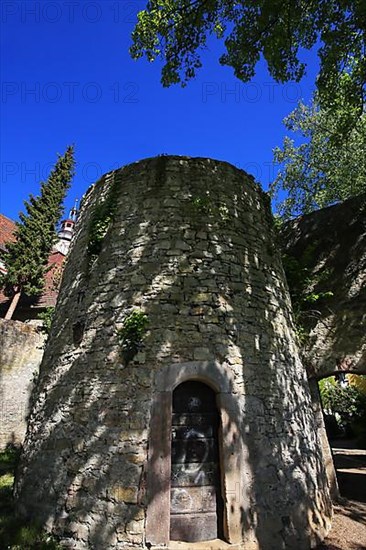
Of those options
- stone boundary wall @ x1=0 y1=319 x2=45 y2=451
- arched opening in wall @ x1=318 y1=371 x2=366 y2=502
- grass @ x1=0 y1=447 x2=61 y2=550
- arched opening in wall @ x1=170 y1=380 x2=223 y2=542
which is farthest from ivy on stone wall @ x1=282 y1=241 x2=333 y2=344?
stone boundary wall @ x1=0 y1=319 x2=45 y2=451

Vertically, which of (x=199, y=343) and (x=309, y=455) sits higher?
(x=199, y=343)

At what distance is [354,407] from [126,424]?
1578 cm

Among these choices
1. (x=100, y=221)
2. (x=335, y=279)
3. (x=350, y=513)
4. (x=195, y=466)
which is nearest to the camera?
(x=195, y=466)

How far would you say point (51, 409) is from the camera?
16.5 ft

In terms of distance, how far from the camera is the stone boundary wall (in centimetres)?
1058

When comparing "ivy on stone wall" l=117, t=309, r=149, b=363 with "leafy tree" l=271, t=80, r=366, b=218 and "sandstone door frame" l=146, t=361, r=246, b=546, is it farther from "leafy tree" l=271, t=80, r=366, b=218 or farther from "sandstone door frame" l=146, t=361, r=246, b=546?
"leafy tree" l=271, t=80, r=366, b=218

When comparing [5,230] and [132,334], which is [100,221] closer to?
[132,334]

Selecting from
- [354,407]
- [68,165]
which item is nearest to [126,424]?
[354,407]

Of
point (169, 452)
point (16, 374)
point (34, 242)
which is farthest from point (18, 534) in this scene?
point (34, 242)

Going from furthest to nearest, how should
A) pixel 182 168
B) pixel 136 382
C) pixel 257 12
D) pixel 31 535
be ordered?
pixel 257 12
pixel 182 168
pixel 136 382
pixel 31 535

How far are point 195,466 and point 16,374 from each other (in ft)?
29.2

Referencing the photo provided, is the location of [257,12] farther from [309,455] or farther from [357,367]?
[309,455]

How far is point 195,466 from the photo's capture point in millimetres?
4344

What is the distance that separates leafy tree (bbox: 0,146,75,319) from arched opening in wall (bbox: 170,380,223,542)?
1461cm
